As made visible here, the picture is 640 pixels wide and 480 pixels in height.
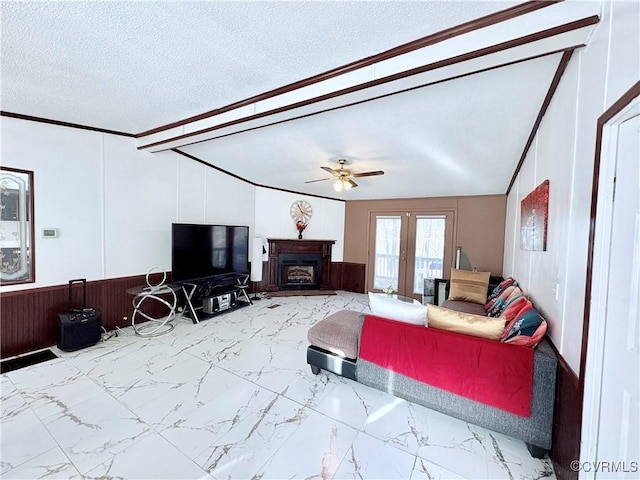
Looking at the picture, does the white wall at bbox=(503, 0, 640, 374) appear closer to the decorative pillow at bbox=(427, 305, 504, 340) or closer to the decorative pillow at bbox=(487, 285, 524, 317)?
the decorative pillow at bbox=(427, 305, 504, 340)

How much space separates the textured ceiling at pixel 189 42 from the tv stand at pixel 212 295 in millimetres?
2681

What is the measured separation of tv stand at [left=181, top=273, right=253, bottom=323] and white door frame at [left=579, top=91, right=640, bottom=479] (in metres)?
4.23

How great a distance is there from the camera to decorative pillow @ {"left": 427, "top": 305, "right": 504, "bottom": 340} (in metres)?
1.94

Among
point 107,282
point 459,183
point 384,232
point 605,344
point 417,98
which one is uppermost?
point 417,98

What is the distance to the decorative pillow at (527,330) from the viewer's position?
188cm

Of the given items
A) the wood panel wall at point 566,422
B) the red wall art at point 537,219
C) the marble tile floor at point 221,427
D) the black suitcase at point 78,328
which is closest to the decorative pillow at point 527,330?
the wood panel wall at point 566,422

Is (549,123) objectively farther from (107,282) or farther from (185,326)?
(107,282)

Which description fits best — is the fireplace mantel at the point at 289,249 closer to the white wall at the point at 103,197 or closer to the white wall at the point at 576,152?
the white wall at the point at 103,197

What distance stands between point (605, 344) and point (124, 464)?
2692 millimetres

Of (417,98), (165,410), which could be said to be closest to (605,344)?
(417,98)

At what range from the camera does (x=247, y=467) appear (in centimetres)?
166

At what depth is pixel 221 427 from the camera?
2.00 metres

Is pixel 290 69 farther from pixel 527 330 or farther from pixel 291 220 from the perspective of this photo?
pixel 291 220

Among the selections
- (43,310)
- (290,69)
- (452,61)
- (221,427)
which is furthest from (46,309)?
(452,61)
